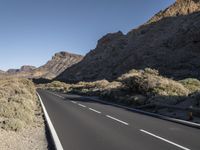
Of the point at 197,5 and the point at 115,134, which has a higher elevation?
the point at 197,5

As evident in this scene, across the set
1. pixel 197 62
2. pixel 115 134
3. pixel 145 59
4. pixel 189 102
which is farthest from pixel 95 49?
pixel 115 134

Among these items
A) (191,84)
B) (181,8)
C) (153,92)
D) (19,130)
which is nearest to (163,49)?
(181,8)

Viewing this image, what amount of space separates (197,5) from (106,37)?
42.5 m

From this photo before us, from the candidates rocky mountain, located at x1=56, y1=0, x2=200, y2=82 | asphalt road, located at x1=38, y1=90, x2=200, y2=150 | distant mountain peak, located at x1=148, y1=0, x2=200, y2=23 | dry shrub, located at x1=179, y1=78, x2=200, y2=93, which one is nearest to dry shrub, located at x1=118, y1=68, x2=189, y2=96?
dry shrub, located at x1=179, y1=78, x2=200, y2=93

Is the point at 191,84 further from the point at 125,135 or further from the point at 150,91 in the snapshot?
the point at 125,135

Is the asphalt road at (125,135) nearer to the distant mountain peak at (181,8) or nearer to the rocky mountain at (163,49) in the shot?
the rocky mountain at (163,49)

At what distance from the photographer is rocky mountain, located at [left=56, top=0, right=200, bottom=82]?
63.5 m

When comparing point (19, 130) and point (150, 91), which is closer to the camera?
point (19, 130)

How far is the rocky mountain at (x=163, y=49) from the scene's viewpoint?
63.5 meters

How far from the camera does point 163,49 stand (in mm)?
74875

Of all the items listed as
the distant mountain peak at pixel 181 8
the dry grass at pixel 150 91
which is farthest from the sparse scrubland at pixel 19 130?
the distant mountain peak at pixel 181 8

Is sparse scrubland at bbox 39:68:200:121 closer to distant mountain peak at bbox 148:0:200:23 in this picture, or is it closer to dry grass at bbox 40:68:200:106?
dry grass at bbox 40:68:200:106

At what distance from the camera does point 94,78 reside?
9250 centimetres

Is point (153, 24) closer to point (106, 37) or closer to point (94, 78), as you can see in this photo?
point (94, 78)
